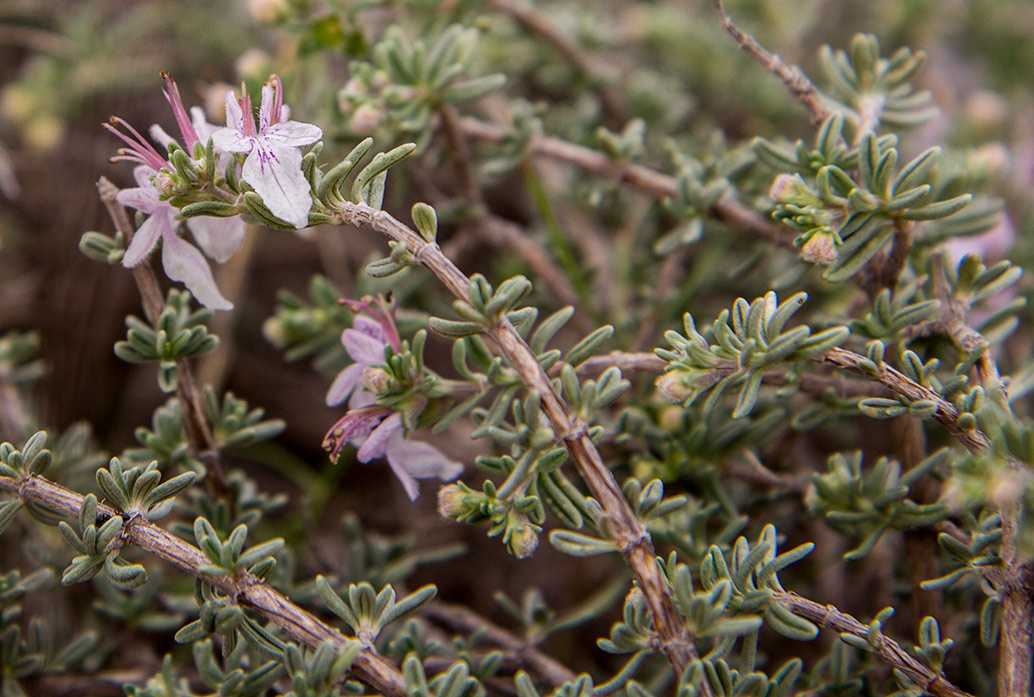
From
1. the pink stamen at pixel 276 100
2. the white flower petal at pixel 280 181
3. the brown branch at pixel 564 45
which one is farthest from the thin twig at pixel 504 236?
the white flower petal at pixel 280 181

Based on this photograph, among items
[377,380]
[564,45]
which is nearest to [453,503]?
[377,380]

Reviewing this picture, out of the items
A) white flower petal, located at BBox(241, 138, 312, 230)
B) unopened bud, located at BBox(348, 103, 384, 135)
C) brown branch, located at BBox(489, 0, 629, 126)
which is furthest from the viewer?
brown branch, located at BBox(489, 0, 629, 126)

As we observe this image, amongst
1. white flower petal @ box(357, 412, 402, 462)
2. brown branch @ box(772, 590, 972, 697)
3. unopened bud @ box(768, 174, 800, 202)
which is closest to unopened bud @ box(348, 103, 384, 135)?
white flower petal @ box(357, 412, 402, 462)

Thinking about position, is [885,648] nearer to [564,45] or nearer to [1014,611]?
[1014,611]

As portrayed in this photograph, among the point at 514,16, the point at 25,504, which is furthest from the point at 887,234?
the point at 25,504

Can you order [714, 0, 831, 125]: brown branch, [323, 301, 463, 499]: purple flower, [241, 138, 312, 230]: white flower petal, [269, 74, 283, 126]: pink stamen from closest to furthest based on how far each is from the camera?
[241, 138, 312, 230]: white flower petal, [269, 74, 283, 126]: pink stamen, [323, 301, 463, 499]: purple flower, [714, 0, 831, 125]: brown branch

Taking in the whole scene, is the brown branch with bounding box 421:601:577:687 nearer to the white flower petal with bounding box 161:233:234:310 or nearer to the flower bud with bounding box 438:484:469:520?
the flower bud with bounding box 438:484:469:520
